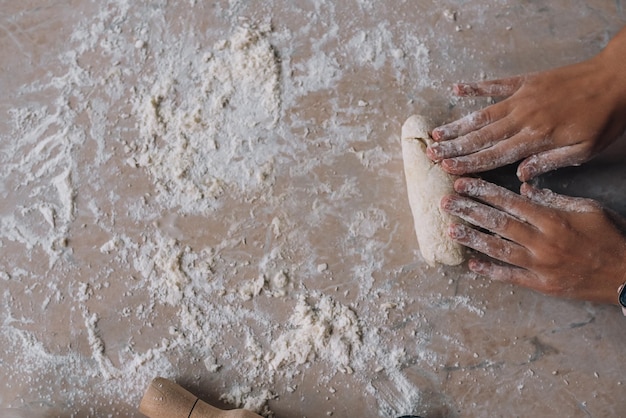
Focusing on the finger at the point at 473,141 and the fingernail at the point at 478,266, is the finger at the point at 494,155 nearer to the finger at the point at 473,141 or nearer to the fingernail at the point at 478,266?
the finger at the point at 473,141

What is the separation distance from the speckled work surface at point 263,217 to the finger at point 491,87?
64mm

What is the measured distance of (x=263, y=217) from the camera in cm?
146

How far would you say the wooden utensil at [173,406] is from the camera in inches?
50.9

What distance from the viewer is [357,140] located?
4.88ft

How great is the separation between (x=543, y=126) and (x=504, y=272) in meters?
0.34

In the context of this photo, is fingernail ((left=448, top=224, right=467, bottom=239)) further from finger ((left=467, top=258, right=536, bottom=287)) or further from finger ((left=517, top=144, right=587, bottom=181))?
finger ((left=517, top=144, right=587, bottom=181))

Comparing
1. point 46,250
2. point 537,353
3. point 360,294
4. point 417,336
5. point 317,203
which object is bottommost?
point 537,353

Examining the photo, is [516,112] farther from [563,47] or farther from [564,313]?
[564,313]

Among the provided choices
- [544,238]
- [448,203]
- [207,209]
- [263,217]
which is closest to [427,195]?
[448,203]

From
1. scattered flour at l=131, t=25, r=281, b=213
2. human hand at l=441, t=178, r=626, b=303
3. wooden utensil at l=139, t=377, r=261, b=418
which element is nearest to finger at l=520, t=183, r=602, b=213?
human hand at l=441, t=178, r=626, b=303

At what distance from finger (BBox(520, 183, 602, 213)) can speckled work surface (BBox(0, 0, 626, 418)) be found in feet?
0.37

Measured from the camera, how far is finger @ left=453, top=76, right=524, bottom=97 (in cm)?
142

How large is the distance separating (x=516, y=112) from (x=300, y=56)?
0.54 meters

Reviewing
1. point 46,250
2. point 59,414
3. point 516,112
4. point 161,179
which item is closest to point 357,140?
point 516,112
